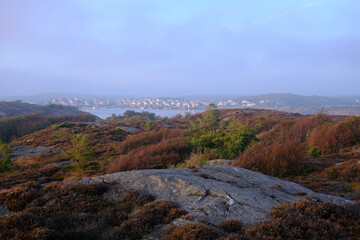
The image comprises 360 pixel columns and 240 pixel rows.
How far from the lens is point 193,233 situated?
121 inches

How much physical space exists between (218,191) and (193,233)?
219 centimetres

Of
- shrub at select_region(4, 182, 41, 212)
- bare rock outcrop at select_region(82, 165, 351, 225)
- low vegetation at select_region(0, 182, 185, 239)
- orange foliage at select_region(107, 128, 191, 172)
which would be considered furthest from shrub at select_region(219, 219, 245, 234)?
orange foliage at select_region(107, 128, 191, 172)

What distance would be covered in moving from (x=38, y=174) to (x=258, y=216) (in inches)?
296

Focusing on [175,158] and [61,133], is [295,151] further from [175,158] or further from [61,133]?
[61,133]

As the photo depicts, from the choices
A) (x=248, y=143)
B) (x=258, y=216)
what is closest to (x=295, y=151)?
(x=248, y=143)

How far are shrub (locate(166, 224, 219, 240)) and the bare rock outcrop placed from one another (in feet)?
1.90

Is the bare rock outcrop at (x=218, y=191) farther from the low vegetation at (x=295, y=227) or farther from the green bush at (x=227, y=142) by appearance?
the green bush at (x=227, y=142)

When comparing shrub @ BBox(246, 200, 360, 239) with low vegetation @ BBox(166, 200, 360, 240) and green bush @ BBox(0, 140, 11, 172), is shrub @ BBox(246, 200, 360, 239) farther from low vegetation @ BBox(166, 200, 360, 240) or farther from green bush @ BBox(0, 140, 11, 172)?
green bush @ BBox(0, 140, 11, 172)

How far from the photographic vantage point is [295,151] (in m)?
9.23

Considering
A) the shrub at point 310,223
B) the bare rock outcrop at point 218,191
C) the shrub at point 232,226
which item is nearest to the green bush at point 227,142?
the bare rock outcrop at point 218,191

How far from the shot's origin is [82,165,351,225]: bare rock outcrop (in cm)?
422

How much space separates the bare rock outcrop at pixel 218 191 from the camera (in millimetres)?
4223

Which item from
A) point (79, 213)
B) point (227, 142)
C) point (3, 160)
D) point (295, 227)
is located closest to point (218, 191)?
point (295, 227)

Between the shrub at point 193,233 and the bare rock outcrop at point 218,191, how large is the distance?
0.58 m
